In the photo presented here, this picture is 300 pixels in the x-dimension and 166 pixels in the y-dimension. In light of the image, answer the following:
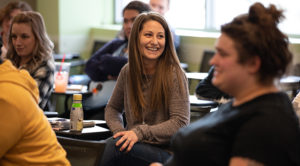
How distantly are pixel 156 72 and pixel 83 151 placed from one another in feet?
2.24

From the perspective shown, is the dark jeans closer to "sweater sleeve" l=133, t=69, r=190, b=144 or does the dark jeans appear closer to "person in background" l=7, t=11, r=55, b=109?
"sweater sleeve" l=133, t=69, r=190, b=144

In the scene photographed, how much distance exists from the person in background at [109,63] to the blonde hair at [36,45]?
85 centimetres

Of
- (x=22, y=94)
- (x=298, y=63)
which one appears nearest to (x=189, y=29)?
(x=298, y=63)

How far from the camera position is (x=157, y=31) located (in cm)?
261

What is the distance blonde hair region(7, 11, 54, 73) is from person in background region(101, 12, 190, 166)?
0.89m

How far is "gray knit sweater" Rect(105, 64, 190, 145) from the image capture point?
2.41 m

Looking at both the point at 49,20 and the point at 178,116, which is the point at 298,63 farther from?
the point at 49,20

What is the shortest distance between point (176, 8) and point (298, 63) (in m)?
1.94

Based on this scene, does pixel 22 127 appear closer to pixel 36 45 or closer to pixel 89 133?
pixel 89 133

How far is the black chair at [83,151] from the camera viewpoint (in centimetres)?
197

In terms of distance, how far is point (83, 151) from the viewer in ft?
6.72

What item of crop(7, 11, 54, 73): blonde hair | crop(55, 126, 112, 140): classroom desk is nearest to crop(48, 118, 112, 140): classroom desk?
crop(55, 126, 112, 140): classroom desk

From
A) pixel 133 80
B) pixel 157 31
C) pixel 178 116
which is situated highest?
pixel 157 31

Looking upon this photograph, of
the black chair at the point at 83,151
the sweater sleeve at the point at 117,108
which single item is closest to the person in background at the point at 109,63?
the sweater sleeve at the point at 117,108
